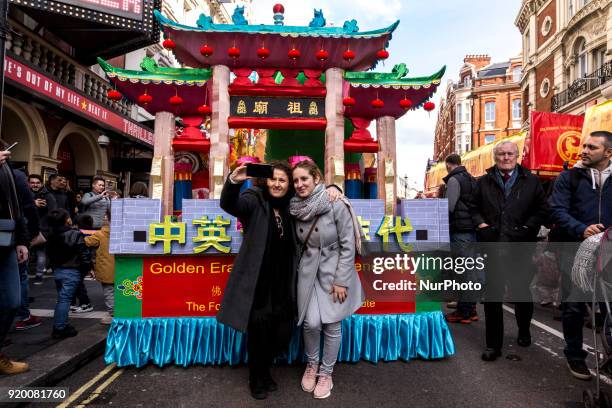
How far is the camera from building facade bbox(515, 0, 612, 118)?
16.2 m

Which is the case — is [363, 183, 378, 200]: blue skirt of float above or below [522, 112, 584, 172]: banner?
below

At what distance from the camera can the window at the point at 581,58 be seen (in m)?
18.0

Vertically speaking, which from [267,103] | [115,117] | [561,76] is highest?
[561,76]

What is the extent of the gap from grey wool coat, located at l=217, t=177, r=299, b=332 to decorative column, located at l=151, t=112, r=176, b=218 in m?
1.64

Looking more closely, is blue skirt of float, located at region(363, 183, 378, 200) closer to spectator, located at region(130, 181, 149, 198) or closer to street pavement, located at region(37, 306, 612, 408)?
Answer: street pavement, located at region(37, 306, 612, 408)

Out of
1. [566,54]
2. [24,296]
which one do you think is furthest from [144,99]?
[566,54]

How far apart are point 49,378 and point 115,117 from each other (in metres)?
10.5

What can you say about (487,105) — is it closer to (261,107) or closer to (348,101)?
(348,101)

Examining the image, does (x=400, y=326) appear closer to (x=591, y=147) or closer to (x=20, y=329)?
(x=591, y=147)

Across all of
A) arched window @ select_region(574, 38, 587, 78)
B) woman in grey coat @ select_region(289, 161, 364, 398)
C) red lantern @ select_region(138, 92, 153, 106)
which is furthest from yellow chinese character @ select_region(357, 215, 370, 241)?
arched window @ select_region(574, 38, 587, 78)

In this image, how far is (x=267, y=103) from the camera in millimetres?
4387

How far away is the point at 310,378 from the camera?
2.99 m

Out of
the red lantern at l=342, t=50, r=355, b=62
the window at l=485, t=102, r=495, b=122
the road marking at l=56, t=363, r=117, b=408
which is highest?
the window at l=485, t=102, r=495, b=122

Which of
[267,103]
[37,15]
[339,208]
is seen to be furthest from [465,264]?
[37,15]
